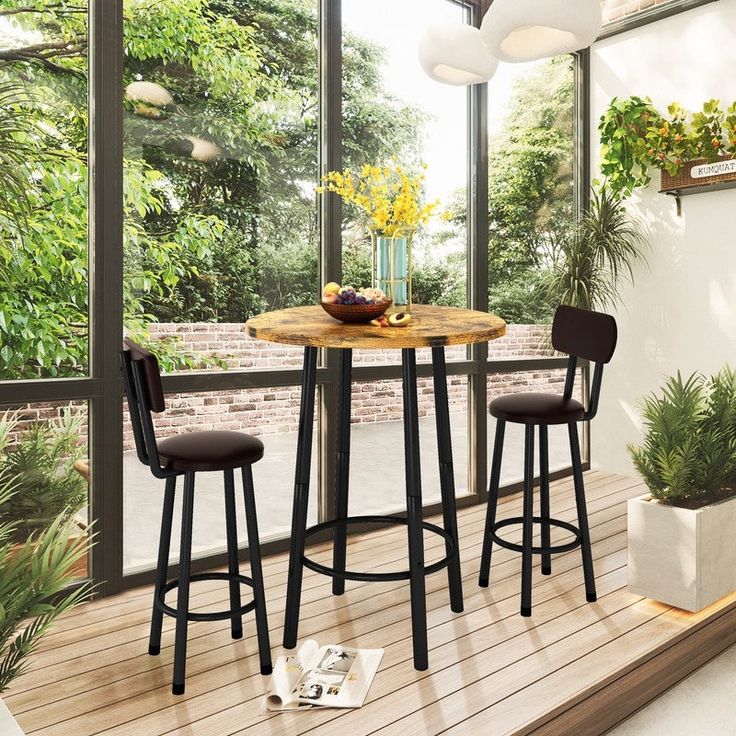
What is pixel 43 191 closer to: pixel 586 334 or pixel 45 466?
pixel 45 466

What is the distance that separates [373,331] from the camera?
210 centimetres

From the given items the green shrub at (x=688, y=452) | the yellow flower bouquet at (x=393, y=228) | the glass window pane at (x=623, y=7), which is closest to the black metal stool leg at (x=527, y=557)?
the green shrub at (x=688, y=452)

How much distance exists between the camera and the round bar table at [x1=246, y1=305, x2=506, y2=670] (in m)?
2.01

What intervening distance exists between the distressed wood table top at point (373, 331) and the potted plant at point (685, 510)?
2.91ft

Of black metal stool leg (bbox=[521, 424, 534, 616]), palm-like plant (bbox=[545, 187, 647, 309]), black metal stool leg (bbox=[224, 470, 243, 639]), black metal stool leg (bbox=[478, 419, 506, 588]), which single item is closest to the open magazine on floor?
black metal stool leg (bbox=[224, 470, 243, 639])

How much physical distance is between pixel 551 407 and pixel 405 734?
1.25m

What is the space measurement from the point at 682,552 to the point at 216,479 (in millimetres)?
1910

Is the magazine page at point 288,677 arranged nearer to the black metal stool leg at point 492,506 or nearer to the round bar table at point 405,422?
the round bar table at point 405,422

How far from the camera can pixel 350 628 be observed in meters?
2.41

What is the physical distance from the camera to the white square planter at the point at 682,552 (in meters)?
→ 2.48

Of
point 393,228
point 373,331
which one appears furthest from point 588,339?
point 373,331

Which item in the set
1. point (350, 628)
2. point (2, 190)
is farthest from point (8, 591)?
point (2, 190)

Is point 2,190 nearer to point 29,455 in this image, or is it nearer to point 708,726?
point 29,455

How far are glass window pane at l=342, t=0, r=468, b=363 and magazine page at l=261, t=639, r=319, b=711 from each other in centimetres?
165
